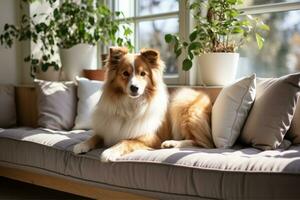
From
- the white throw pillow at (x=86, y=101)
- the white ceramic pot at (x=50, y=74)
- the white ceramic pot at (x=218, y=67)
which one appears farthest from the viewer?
the white ceramic pot at (x=50, y=74)

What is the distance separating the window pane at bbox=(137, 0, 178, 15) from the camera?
10.5 feet

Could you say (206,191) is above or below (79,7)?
below

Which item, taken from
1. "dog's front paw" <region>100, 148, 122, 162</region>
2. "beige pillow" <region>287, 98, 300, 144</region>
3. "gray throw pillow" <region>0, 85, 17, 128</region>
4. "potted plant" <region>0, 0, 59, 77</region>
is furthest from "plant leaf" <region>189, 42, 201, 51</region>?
"gray throw pillow" <region>0, 85, 17, 128</region>

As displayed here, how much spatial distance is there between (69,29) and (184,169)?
224 centimetres

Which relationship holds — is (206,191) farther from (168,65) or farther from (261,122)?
(168,65)

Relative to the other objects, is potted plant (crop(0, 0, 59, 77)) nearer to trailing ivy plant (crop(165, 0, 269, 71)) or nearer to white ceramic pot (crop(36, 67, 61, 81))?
white ceramic pot (crop(36, 67, 61, 81))

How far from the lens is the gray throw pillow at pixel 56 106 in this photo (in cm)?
281

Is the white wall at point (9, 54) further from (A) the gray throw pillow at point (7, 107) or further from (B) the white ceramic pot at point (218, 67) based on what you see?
(B) the white ceramic pot at point (218, 67)

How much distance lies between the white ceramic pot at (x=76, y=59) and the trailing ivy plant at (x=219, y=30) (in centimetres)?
107

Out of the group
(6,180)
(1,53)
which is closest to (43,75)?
(1,53)

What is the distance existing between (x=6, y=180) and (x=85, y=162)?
4.60ft

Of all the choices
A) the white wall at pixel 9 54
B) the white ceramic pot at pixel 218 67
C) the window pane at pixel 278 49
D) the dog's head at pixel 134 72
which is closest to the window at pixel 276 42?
the window pane at pixel 278 49

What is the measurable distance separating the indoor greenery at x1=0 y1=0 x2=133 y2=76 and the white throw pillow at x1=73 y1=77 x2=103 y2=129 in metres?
0.54

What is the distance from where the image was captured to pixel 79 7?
336cm
